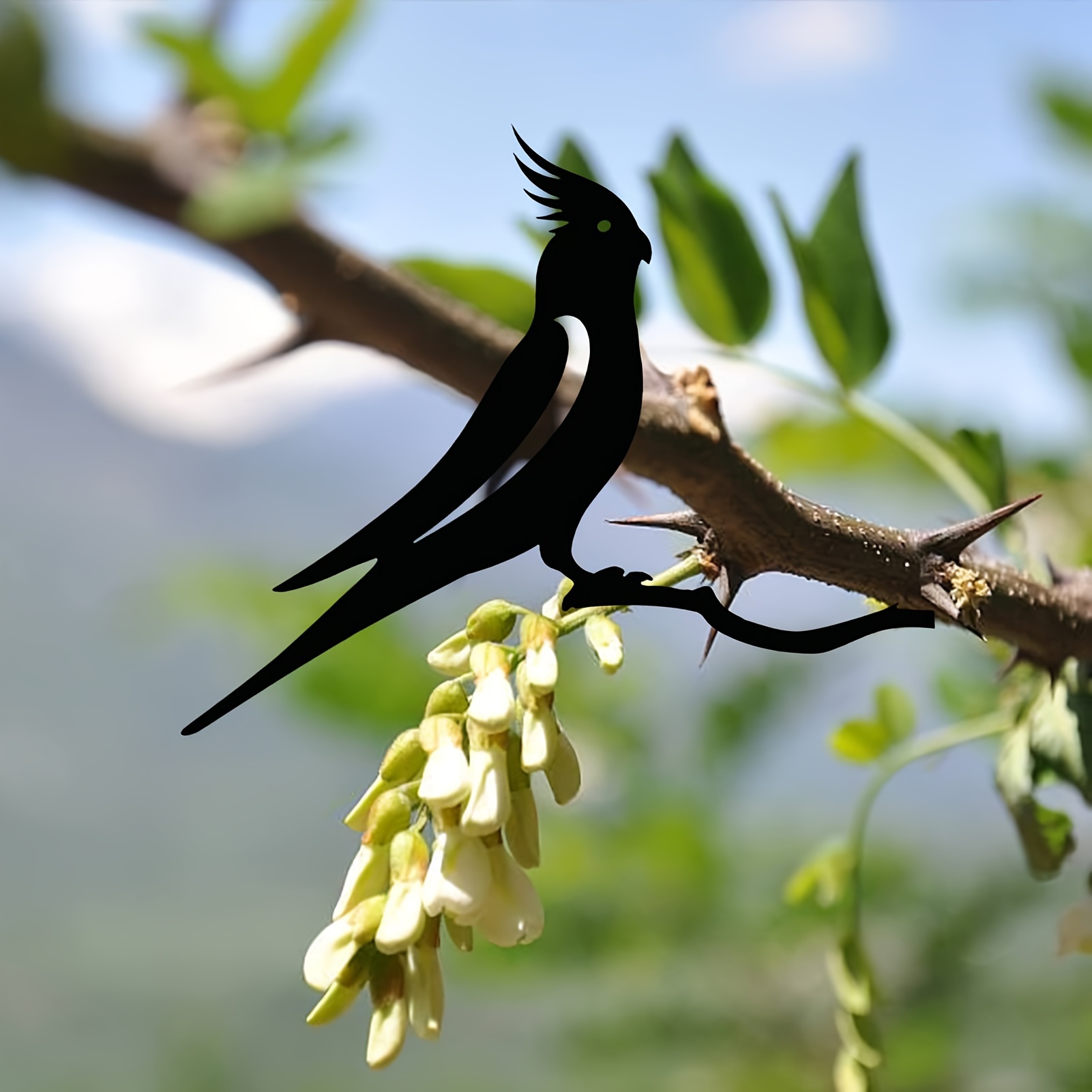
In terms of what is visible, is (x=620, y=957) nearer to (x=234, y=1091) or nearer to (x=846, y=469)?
(x=846, y=469)

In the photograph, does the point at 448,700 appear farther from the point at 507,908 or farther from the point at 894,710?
the point at 894,710

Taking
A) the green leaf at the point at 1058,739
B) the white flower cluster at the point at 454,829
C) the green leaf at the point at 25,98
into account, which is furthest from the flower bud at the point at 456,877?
the green leaf at the point at 25,98

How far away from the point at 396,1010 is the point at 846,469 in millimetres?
470

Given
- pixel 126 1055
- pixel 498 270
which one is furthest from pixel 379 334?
pixel 126 1055

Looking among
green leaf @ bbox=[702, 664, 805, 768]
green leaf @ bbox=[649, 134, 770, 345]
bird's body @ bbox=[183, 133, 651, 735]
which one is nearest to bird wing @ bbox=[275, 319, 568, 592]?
bird's body @ bbox=[183, 133, 651, 735]

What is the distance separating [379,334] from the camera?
224mm

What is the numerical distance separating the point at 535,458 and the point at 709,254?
136mm

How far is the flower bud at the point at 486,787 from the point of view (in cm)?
15

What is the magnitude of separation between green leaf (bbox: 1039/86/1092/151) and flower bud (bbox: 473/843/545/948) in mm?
597

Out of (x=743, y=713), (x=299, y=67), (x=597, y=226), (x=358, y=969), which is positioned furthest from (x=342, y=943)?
(x=743, y=713)

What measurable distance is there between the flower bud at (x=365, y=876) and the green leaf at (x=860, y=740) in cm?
15

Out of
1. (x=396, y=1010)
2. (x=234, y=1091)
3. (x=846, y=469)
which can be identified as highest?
(x=396, y=1010)

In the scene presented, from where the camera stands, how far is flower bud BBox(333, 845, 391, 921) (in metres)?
0.16

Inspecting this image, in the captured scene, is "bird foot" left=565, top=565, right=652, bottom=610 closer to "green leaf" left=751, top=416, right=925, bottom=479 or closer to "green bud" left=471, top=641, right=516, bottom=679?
"green bud" left=471, top=641, right=516, bottom=679
